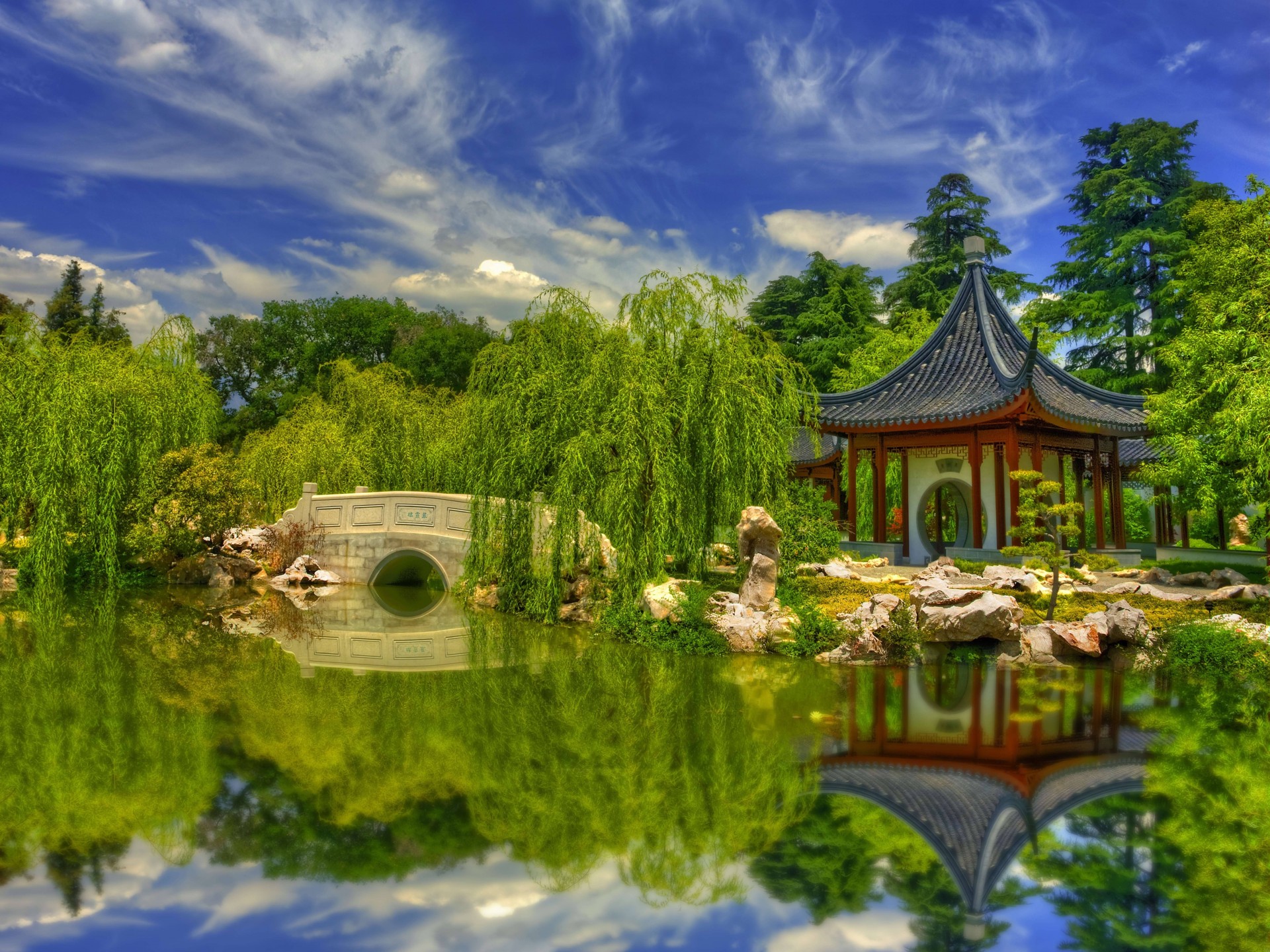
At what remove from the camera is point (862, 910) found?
354 cm

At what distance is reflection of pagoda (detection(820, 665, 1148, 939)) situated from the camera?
13.8ft

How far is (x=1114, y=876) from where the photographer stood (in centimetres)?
378

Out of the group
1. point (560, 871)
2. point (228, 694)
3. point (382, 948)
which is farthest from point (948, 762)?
point (228, 694)

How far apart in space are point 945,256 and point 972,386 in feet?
49.0

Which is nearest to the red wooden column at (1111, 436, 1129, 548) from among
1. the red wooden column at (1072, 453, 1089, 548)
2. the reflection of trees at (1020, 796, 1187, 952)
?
the red wooden column at (1072, 453, 1089, 548)

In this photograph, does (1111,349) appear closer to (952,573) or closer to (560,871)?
(952,573)

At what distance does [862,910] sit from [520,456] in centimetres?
827

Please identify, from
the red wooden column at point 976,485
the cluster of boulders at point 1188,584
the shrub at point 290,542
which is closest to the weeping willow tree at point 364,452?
the shrub at point 290,542

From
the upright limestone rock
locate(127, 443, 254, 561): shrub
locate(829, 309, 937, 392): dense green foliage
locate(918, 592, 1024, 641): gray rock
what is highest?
locate(829, 309, 937, 392): dense green foliage

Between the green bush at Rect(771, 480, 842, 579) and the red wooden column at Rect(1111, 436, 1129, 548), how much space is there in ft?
18.5

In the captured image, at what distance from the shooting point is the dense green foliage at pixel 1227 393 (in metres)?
10.0

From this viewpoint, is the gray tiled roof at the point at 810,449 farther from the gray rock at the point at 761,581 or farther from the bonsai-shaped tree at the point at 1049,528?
the bonsai-shaped tree at the point at 1049,528

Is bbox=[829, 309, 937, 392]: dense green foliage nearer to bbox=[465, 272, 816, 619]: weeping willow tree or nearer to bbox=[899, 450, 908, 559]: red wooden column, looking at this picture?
bbox=[899, 450, 908, 559]: red wooden column

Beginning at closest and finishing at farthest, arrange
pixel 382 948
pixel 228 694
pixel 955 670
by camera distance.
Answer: pixel 382 948 < pixel 228 694 < pixel 955 670
